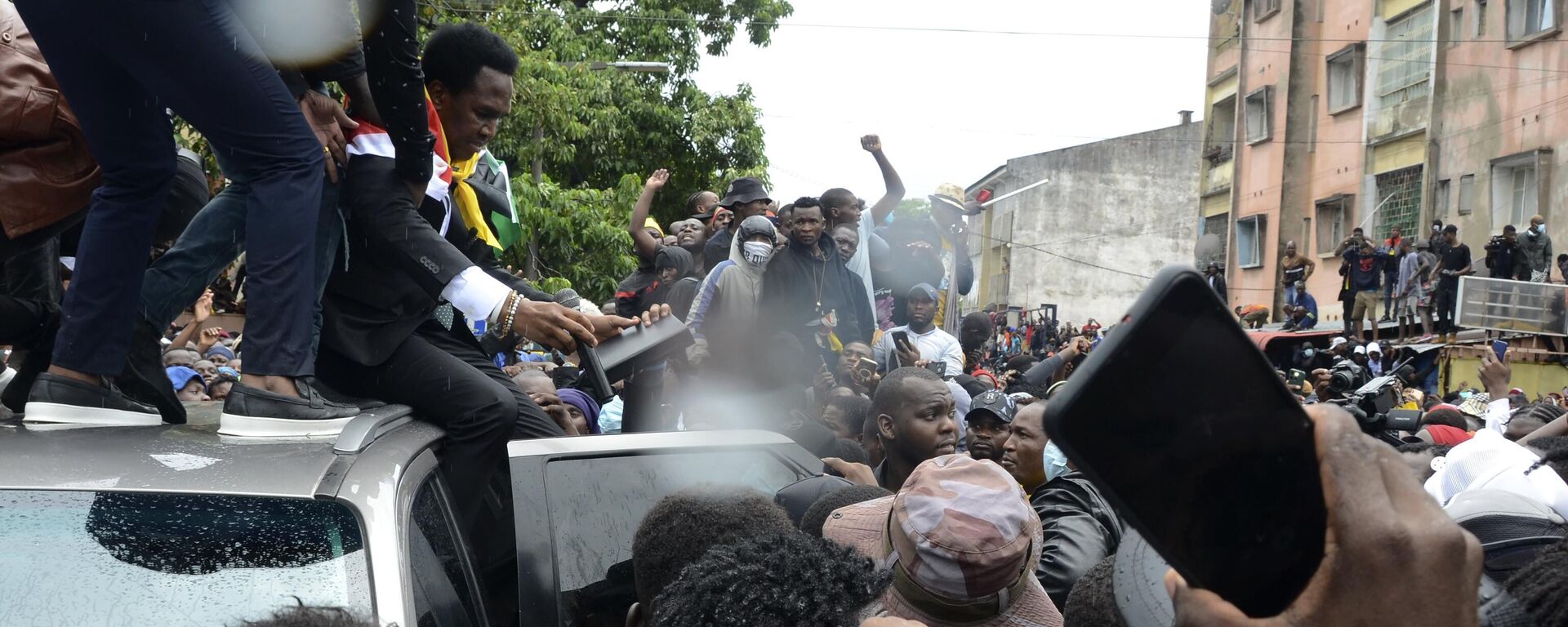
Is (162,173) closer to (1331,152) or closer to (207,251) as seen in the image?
(207,251)

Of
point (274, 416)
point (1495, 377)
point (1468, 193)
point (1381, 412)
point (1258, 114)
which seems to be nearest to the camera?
point (274, 416)

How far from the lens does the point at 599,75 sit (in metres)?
20.7

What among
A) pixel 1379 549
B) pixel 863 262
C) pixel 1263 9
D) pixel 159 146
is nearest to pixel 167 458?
pixel 159 146

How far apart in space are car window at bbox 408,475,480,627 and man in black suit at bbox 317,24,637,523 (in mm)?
390

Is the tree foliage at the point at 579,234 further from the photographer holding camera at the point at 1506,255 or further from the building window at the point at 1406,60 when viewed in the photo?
the building window at the point at 1406,60

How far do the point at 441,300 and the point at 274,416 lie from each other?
70 centimetres

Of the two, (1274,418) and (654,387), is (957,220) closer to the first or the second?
(654,387)

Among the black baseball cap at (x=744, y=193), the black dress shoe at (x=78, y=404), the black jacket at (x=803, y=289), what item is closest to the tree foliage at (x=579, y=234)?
the black baseball cap at (x=744, y=193)

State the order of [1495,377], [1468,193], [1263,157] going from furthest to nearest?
[1263,157]
[1468,193]
[1495,377]

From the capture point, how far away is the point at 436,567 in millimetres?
2590

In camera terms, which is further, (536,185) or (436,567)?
(536,185)

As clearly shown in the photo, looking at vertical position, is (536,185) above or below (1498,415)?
above

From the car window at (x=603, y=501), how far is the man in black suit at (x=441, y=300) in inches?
10.7

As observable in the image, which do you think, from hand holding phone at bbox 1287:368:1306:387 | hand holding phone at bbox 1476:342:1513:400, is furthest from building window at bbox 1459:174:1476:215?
hand holding phone at bbox 1476:342:1513:400
